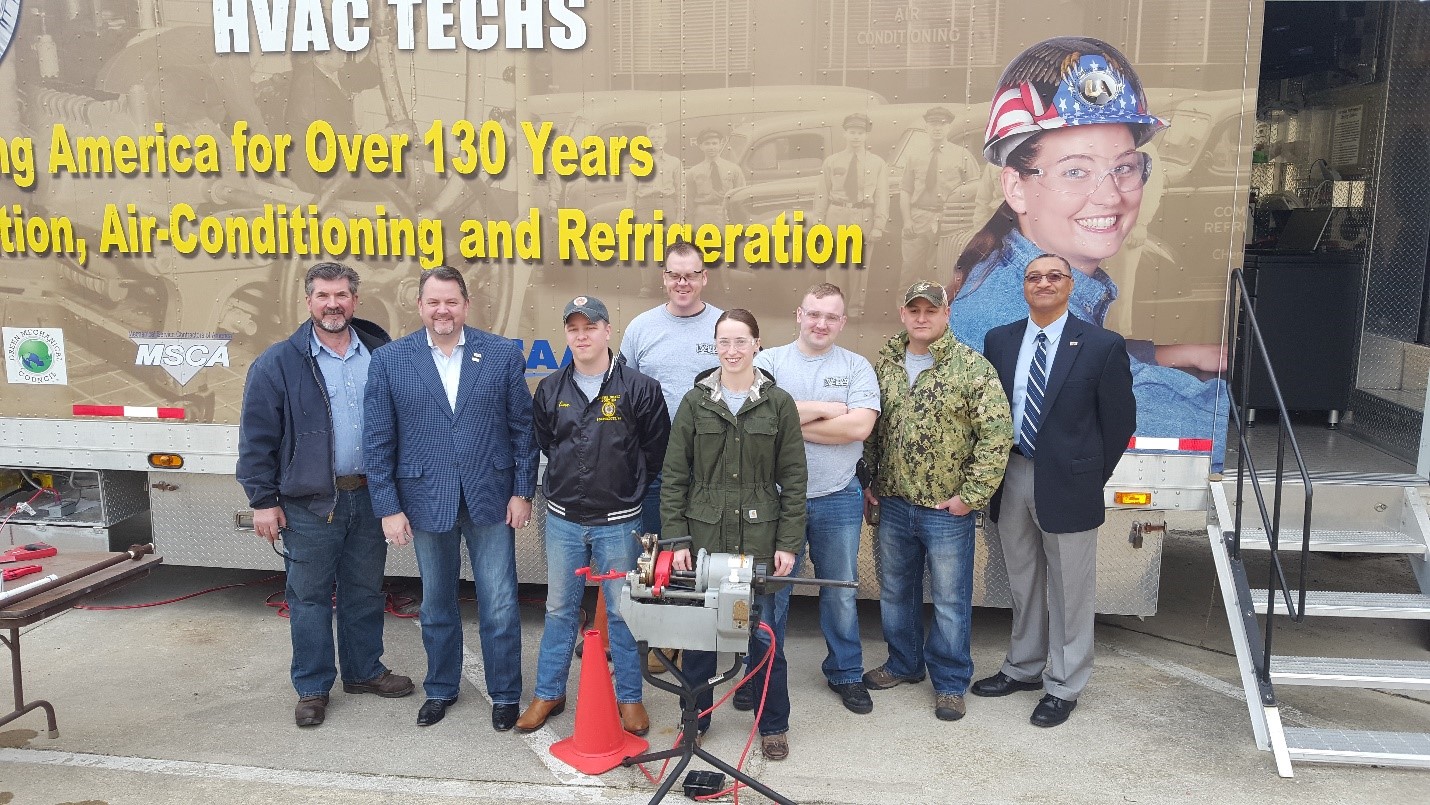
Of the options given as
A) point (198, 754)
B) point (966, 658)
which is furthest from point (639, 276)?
point (198, 754)

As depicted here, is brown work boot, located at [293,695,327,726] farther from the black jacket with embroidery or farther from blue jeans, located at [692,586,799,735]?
blue jeans, located at [692,586,799,735]

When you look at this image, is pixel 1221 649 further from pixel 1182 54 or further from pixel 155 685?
pixel 155 685

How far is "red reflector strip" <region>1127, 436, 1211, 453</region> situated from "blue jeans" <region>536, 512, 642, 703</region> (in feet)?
7.22

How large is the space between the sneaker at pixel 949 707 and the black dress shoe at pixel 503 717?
176cm

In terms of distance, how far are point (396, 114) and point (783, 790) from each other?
335 centimetres

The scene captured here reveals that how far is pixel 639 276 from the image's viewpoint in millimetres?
4727

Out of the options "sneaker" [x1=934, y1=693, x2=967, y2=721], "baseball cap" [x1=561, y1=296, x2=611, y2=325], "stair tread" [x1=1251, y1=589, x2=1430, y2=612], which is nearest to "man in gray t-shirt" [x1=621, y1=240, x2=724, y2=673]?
"baseball cap" [x1=561, y1=296, x2=611, y2=325]

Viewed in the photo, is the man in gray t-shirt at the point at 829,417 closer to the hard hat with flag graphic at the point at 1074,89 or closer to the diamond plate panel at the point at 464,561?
the diamond plate panel at the point at 464,561

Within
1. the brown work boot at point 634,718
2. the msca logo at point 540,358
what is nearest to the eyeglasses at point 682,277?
the msca logo at point 540,358

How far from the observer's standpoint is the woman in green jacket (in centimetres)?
375

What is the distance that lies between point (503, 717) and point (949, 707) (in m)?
1.84

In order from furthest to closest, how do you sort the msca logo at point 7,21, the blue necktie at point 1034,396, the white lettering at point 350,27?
the msca logo at point 7,21 < the white lettering at point 350,27 < the blue necktie at point 1034,396

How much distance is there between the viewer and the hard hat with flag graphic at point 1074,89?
4.29m

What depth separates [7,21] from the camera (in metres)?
4.96
